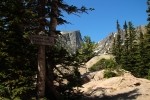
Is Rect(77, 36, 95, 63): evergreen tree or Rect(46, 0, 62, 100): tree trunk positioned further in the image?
Rect(77, 36, 95, 63): evergreen tree

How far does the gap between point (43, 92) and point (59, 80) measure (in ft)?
6.91

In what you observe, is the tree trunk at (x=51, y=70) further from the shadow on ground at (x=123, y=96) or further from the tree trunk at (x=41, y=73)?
the shadow on ground at (x=123, y=96)

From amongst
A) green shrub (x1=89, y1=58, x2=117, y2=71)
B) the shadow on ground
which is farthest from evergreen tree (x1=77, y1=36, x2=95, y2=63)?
the shadow on ground

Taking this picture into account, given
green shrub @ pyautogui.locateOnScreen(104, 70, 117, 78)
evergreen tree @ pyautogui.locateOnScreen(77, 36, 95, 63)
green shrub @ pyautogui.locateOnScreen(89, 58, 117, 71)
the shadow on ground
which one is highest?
evergreen tree @ pyautogui.locateOnScreen(77, 36, 95, 63)

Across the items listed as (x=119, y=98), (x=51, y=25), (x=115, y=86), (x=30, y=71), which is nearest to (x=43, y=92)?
(x=30, y=71)

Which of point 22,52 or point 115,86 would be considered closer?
point 22,52

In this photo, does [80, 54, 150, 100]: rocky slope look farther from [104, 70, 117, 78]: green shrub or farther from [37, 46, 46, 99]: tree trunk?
[104, 70, 117, 78]: green shrub

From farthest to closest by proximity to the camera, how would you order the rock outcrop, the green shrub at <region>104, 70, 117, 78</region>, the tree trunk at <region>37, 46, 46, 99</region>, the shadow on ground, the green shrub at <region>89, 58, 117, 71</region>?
the green shrub at <region>89, 58, 117, 71</region>, the green shrub at <region>104, 70, 117, 78</region>, the rock outcrop, the shadow on ground, the tree trunk at <region>37, 46, 46, 99</region>

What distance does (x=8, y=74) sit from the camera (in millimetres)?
16000

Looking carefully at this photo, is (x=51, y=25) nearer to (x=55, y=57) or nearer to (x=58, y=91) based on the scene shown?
(x=55, y=57)

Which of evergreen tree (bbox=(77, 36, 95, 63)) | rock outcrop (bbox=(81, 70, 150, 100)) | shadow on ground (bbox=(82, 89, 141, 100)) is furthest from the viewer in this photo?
evergreen tree (bbox=(77, 36, 95, 63))

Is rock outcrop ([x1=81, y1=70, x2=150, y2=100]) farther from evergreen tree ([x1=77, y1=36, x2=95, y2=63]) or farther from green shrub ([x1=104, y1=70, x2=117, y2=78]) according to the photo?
evergreen tree ([x1=77, y1=36, x2=95, y2=63])

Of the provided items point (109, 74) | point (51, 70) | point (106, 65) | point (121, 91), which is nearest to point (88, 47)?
point (106, 65)

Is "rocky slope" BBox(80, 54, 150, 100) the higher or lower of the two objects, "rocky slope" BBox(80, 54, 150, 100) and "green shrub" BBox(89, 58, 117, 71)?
the lower
